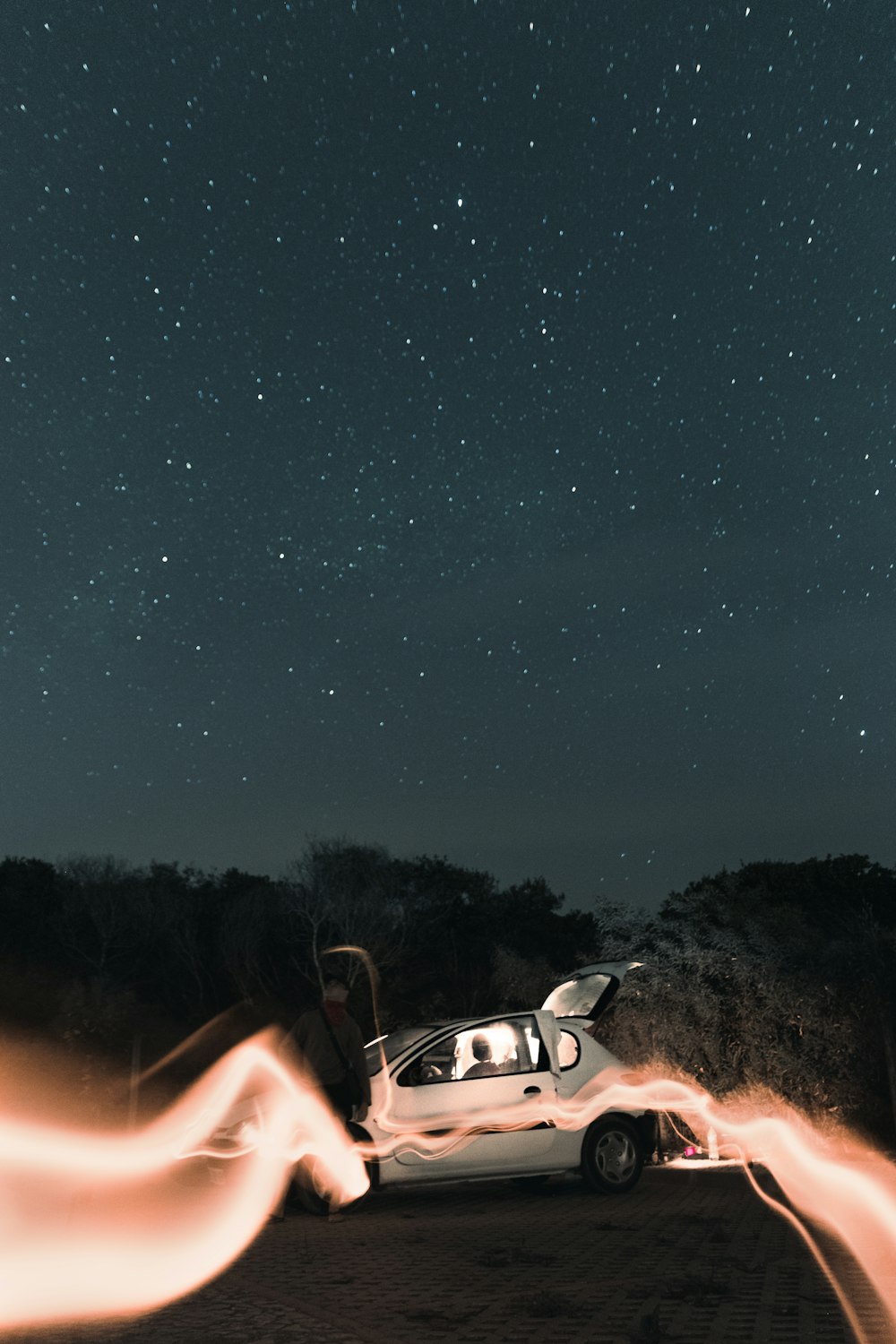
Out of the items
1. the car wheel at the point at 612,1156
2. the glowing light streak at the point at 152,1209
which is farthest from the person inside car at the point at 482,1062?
the glowing light streak at the point at 152,1209

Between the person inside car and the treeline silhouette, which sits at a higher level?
the treeline silhouette

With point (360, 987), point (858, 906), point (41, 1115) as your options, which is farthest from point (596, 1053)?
point (360, 987)

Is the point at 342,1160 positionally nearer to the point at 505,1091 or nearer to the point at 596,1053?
the point at 505,1091

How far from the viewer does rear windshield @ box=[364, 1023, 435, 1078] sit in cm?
1226

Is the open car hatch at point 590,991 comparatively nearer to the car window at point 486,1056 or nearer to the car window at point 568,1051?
the car window at point 486,1056

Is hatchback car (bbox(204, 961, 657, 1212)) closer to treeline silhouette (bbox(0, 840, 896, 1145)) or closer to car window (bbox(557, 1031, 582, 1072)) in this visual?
car window (bbox(557, 1031, 582, 1072))

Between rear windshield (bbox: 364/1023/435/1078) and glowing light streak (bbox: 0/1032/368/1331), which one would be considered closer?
glowing light streak (bbox: 0/1032/368/1331)

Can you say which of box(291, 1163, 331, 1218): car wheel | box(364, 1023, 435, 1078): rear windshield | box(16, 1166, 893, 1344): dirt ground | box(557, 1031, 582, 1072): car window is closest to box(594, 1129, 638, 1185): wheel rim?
box(16, 1166, 893, 1344): dirt ground

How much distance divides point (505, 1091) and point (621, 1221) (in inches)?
68.7

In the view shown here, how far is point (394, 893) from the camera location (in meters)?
53.7

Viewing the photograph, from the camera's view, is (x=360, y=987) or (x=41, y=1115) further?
(x=360, y=987)

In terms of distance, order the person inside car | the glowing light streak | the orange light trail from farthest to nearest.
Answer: the person inside car, the orange light trail, the glowing light streak

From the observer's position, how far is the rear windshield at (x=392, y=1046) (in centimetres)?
1226

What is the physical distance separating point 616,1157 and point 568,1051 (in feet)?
3.41
